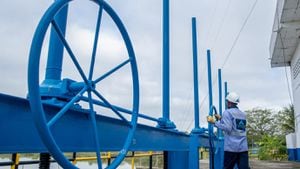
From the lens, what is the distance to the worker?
13.6 ft

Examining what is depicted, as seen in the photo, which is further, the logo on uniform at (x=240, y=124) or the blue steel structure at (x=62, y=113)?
the logo on uniform at (x=240, y=124)

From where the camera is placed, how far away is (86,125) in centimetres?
152

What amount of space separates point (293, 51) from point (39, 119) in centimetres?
1607

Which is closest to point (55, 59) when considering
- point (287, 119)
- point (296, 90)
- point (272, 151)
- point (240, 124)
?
point (240, 124)

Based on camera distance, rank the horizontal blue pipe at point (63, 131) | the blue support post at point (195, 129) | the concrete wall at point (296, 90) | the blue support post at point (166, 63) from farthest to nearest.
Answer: the concrete wall at point (296, 90), the blue support post at point (195, 129), the blue support post at point (166, 63), the horizontal blue pipe at point (63, 131)

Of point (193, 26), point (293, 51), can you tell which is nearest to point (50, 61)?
point (193, 26)

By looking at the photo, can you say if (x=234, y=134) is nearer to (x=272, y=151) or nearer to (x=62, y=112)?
(x=62, y=112)

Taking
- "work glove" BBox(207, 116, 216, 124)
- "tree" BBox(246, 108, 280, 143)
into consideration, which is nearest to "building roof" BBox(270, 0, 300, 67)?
"work glove" BBox(207, 116, 216, 124)

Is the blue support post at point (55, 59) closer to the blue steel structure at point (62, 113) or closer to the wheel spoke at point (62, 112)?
the blue steel structure at point (62, 113)

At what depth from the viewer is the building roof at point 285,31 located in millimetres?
10258

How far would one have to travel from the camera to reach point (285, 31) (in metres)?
12.1

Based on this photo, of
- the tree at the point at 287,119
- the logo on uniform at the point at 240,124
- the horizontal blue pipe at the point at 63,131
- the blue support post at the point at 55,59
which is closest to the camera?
the horizontal blue pipe at the point at 63,131

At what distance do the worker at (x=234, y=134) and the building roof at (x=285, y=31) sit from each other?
6.92m

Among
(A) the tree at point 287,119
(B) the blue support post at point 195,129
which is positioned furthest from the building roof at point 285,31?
(B) the blue support post at point 195,129
